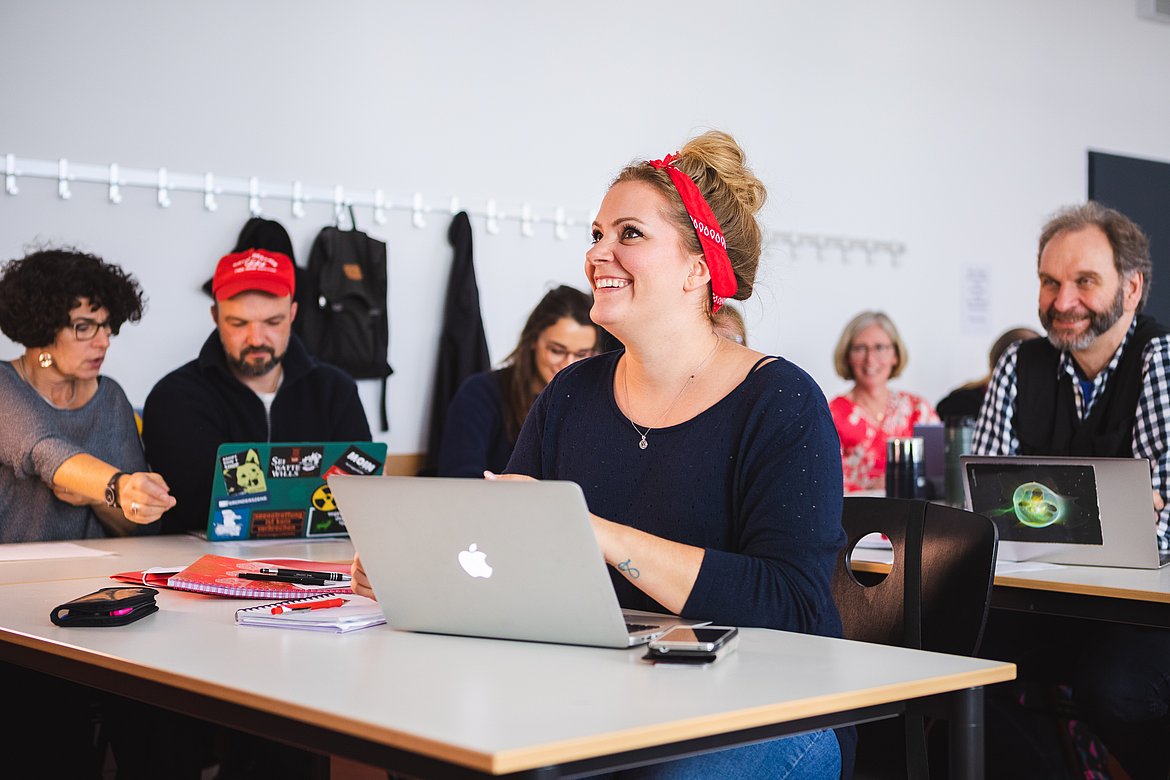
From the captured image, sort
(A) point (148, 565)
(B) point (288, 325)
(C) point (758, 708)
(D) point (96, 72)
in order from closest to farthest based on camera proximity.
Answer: (C) point (758, 708) < (A) point (148, 565) < (B) point (288, 325) < (D) point (96, 72)

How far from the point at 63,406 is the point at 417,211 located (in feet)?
6.58

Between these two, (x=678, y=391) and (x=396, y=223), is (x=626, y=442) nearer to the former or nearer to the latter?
(x=678, y=391)

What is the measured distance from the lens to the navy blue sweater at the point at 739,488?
1.58 metres

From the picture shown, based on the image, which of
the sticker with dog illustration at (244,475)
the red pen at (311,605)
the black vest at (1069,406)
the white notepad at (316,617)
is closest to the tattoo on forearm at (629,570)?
the white notepad at (316,617)

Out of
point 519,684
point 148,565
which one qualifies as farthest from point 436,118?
point 519,684

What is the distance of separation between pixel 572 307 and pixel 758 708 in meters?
2.61

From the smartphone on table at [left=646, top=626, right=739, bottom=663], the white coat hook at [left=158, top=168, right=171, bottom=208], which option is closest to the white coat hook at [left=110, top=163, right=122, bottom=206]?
the white coat hook at [left=158, top=168, right=171, bottom=208]

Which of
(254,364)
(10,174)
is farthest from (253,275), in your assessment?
(10,174)

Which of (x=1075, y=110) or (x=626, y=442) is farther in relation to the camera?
(x=1075, y=110)

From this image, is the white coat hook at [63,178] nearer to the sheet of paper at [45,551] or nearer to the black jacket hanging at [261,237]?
the black jacket hanging at [261,237]

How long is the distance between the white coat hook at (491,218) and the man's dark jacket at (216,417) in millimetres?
1399

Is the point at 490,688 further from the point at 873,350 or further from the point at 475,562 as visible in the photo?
the point at 873,350

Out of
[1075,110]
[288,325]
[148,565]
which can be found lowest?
[148,565]

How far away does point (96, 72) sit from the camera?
3969mm
